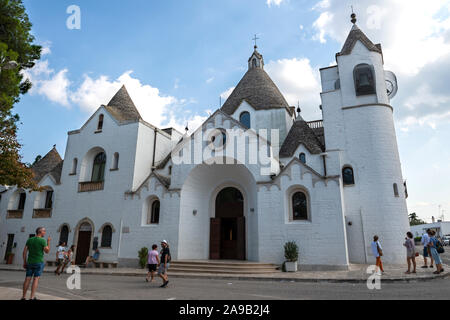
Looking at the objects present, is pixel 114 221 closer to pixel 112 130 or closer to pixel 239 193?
pixel 112 130

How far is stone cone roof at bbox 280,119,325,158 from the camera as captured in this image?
19656 millimetres

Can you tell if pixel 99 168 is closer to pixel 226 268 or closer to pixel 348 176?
pixel 226 268

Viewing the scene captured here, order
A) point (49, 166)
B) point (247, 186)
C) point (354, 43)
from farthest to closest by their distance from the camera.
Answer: point (49, 166), point (354, 43), point (247, 186)

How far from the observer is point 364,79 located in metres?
20.3

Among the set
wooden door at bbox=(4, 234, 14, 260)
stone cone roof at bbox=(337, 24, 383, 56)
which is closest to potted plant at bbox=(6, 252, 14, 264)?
wooden door at bbox=(4, 234, 14, 260)

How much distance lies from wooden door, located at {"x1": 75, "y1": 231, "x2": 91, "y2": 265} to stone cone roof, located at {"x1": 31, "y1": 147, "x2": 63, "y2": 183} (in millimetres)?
6154

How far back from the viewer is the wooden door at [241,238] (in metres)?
18.0

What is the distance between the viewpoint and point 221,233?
19.1 meters

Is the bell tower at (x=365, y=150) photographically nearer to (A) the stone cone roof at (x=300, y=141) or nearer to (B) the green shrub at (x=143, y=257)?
(A) the stone cone roof at (x=300, y=141)

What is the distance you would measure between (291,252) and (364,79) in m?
13.6

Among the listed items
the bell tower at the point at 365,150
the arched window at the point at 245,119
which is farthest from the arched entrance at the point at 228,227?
the arched window at the point at 245,119

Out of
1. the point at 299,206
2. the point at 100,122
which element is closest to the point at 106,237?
the point at 100,122

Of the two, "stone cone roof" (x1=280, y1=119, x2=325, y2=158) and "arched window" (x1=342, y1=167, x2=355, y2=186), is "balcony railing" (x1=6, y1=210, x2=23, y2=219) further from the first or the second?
"arched window" (x1=342, y1=167, x2=355, y2=186)

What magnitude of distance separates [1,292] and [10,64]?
8.24 m
